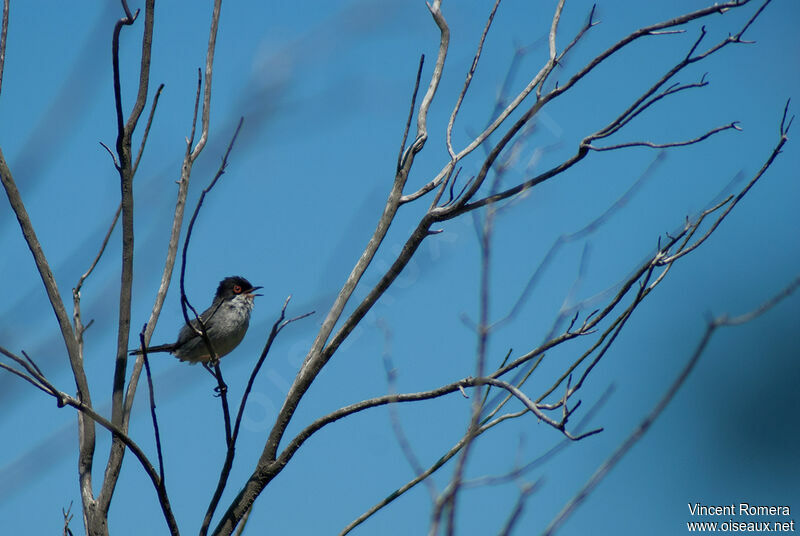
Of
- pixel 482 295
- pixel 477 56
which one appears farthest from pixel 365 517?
pixel 477 56

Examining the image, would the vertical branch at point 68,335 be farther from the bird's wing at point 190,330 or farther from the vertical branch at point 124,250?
the bird's wing at point 190,330

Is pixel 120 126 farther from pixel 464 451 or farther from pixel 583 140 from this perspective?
pixel 464 451

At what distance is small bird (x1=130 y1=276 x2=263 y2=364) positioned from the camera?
27.8ft

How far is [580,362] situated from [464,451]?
1.61 metres

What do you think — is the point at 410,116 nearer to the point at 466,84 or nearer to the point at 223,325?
the point at 466,84

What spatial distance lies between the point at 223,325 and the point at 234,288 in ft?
2.04

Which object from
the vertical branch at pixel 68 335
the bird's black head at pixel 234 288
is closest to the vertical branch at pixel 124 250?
the vertical branch at pixel 68 335

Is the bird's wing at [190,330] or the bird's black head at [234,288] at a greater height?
the bird's black head at [234,288]

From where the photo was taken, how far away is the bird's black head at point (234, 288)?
29.3ft

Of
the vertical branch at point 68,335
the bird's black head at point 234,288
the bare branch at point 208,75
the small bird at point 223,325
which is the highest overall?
the bird's black head at point 234,288

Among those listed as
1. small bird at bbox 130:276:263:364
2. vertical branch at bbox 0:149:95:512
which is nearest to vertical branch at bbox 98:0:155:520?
vertical branch at bbox 0:149:95:512

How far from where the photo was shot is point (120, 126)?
3.65 meters

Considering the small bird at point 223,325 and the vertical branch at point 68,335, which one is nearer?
the vertical branch at point 68,335

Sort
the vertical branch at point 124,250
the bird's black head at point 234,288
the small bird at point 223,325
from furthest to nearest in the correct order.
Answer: the bird's black head at point 234,288 < the small bird at point 223,325 < the vertical branch at point 124,250
